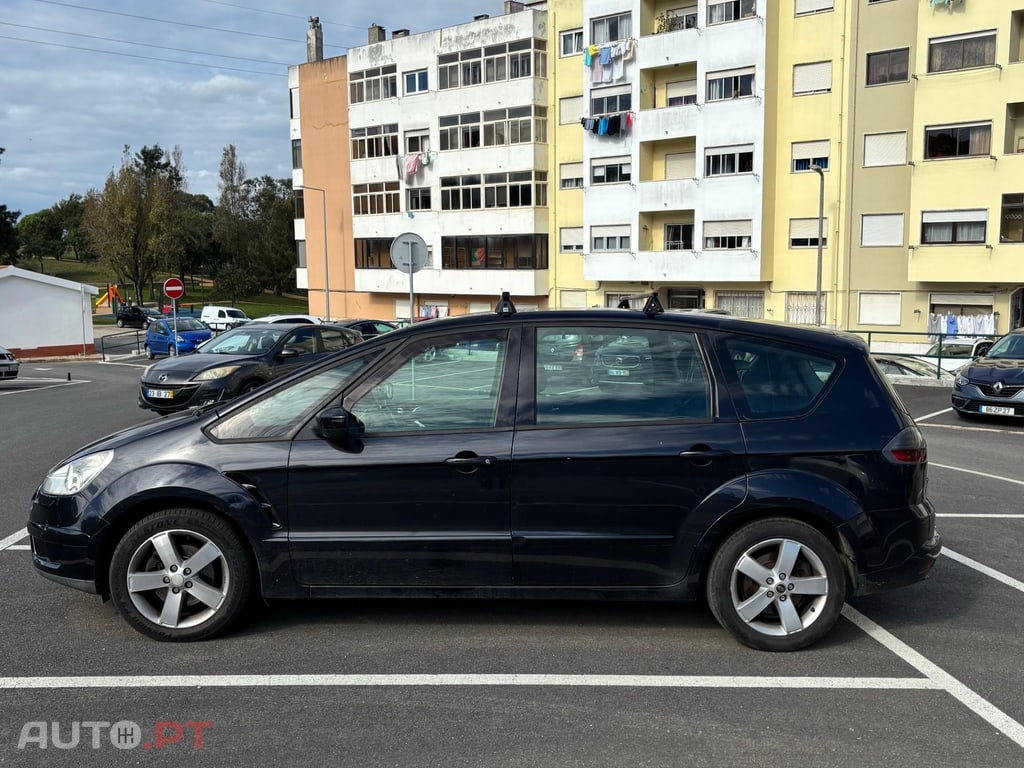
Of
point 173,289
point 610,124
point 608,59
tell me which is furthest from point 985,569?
point 608,59

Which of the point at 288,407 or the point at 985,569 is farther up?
the point at 288,407

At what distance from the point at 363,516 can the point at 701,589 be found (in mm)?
1785

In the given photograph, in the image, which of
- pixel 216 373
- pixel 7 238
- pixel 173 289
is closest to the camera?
pixel 216 373

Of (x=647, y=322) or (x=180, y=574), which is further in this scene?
(x=647, y=322)

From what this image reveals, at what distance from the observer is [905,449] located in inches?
183

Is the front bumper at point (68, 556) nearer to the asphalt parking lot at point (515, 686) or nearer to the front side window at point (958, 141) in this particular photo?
the asphalt parking lot at point (515, 686)

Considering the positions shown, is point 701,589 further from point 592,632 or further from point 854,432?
point 854,432

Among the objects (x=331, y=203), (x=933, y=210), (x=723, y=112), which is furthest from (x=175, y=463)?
(x=331, y=203)

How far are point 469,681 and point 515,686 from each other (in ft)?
0.73

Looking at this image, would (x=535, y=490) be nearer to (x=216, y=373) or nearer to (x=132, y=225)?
(x=216, y=373)

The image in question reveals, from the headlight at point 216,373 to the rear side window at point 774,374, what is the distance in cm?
998

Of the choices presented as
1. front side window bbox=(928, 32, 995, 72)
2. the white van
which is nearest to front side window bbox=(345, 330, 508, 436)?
front side window bbox=(928, 32, 995, 72)

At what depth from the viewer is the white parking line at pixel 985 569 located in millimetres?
5762

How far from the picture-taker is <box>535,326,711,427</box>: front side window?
471cm
